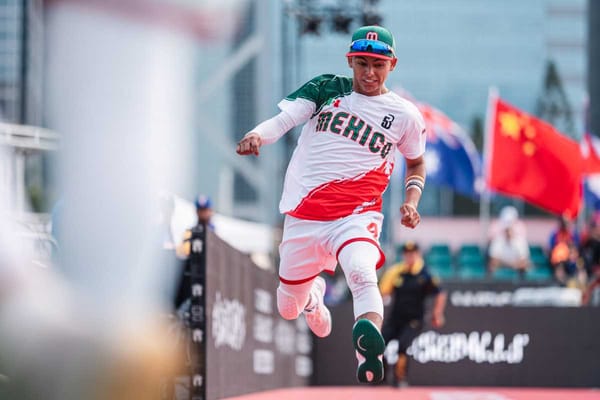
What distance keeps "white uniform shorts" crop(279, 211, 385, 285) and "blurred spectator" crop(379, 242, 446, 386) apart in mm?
8219

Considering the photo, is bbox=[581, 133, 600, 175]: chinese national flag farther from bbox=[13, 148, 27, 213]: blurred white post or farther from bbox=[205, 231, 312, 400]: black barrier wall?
bbox=[13, 148, 27, 213]: blurred white post

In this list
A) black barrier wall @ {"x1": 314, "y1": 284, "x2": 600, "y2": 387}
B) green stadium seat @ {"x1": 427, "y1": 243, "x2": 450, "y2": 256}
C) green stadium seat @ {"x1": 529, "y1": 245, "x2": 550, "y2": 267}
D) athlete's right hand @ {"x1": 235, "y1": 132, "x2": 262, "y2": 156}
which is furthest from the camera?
green stadium seat @ {"x1": 427, "y1": 243, "x2": 450, "y2": 256}

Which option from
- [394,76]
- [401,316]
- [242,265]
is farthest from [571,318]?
[394,76]

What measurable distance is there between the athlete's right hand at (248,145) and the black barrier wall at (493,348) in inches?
440

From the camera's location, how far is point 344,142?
24.7ft

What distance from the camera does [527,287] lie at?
72.1 feet

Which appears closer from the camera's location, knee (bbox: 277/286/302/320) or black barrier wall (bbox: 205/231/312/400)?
knee (bbox: 277/286/302/320)

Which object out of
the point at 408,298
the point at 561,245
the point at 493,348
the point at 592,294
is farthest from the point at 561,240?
the point at 408,298

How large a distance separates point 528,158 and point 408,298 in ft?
24.9

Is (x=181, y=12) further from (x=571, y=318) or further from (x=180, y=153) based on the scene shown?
(x=571, y=318)

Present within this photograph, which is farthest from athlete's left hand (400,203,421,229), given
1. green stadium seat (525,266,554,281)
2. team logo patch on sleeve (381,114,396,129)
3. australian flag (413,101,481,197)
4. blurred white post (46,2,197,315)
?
green stadium seat (525,266,554,281)

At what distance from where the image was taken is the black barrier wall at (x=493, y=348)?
18.0 m

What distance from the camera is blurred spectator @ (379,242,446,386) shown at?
1606 centimetres

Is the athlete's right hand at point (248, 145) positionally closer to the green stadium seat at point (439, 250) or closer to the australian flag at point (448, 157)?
the australian flag at point (448, 157)
